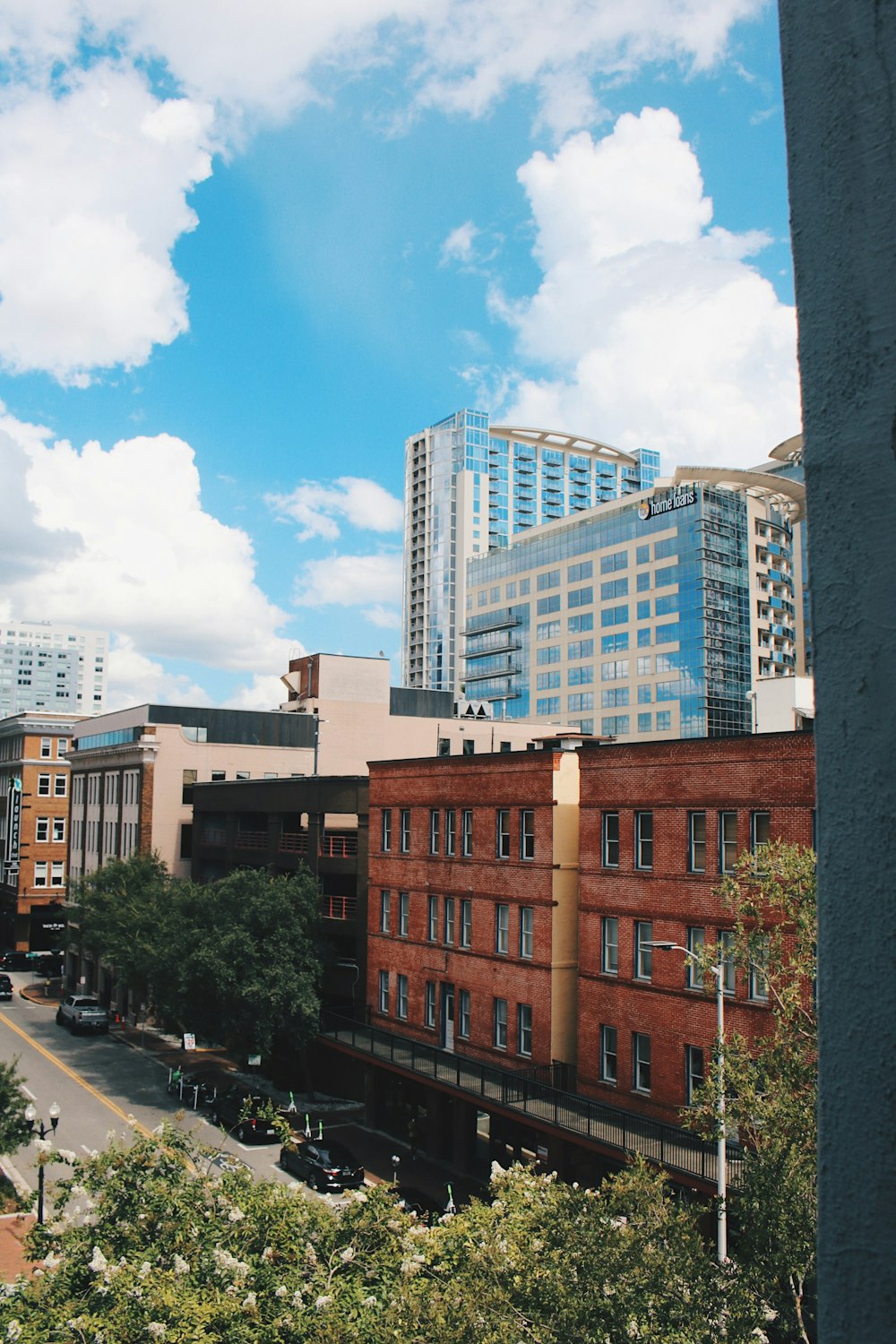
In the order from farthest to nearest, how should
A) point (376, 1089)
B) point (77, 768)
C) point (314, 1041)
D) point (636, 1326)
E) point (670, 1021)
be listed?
point (77, 768) → point (314, 1041) → point (376, 1089) → point (670, 1021) → point (636, 1326)

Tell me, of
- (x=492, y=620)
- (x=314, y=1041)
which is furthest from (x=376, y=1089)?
(x=492, y=620)

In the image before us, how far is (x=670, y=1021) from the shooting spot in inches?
1262

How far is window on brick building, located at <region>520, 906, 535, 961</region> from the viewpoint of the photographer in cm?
3800

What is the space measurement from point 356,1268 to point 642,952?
58.1ft

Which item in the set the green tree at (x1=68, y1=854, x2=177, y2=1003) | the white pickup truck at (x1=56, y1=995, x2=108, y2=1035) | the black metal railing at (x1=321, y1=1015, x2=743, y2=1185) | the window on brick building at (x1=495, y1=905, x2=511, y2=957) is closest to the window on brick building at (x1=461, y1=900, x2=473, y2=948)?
the window on brick building at (x1=495, y1=905, x2=511, y2=957)

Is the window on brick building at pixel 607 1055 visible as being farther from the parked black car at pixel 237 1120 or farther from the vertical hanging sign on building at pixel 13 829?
the vertical hanging sign on building at pixel 13 829

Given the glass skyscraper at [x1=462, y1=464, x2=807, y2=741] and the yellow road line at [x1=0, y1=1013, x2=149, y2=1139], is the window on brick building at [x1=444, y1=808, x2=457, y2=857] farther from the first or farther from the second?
the glass skyscraper at [x1=462, y1=464, x2=807, y2=741]

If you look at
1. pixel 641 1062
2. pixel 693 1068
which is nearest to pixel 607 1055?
pixel 641 1062

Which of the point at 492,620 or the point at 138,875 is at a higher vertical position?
the point at 492,620

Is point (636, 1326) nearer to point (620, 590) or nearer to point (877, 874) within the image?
point (877, 874)

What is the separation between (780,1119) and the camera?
16625mm

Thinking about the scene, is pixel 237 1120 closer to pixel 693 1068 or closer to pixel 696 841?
pixel 693 1068

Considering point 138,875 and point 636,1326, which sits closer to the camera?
point 636,1326

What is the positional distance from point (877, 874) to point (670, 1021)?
32.5 metres
